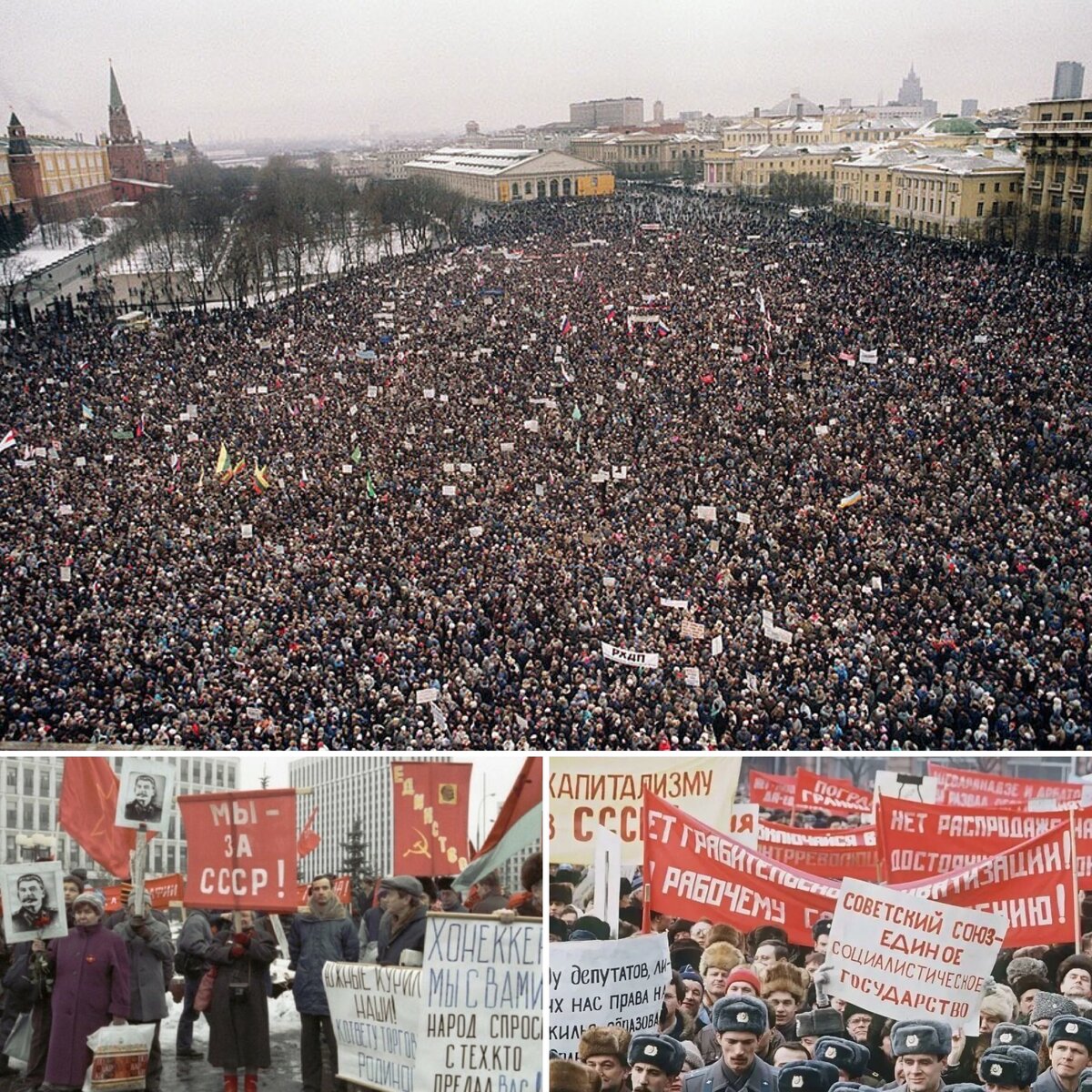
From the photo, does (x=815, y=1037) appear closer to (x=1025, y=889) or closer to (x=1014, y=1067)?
(x=1014, y=1067)

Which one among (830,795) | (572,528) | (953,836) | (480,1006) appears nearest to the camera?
(480,1006)

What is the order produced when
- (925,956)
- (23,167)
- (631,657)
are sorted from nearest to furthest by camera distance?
(925,956) → (631,657) → (23,167)

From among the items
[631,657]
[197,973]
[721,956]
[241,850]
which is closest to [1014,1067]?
[721,956]

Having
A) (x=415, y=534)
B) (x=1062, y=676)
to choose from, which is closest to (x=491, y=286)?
(x=415, y=534)

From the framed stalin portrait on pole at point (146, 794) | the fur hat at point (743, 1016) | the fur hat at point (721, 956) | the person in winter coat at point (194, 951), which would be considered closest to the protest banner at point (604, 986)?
the fur hat at point (721, 956)

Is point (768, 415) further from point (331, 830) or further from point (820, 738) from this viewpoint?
point (331, 830)

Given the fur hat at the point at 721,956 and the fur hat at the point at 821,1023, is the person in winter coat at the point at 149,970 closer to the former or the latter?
the fur hat at the point at 721,956
